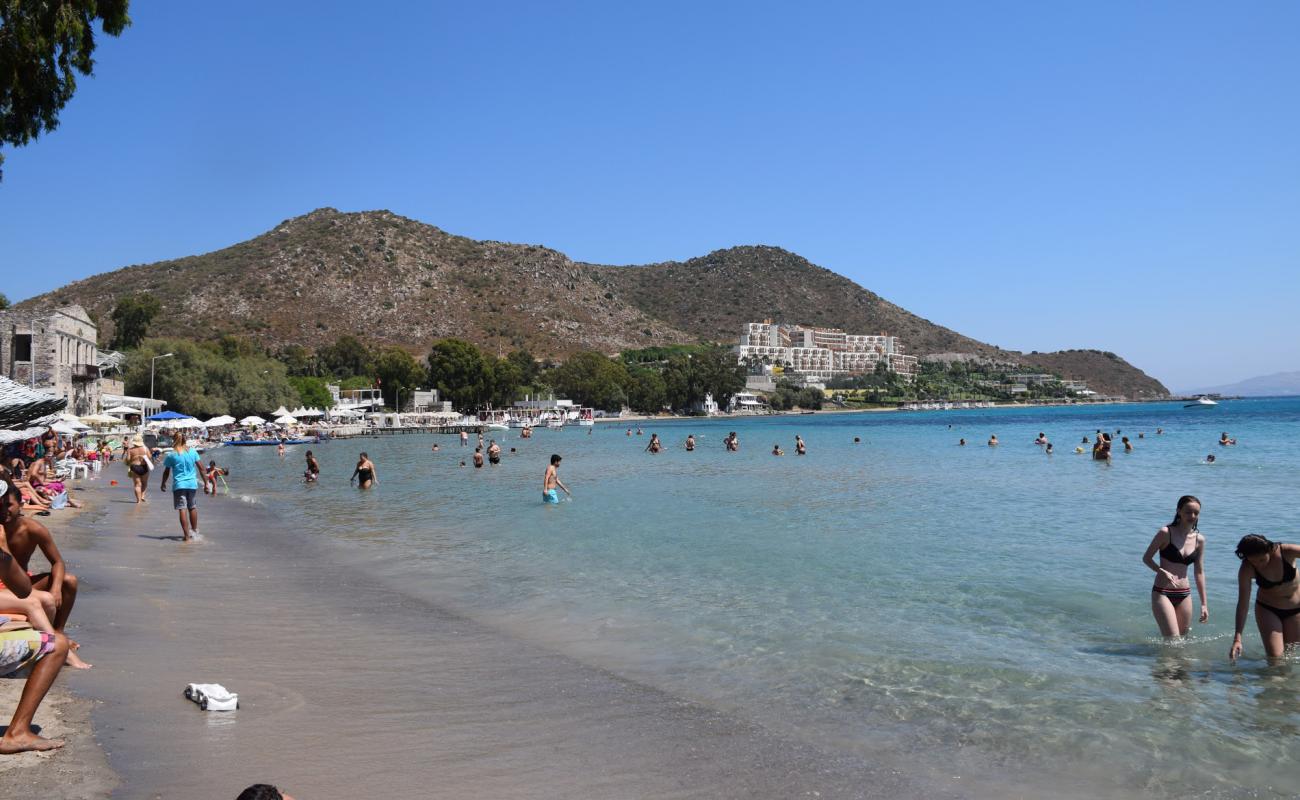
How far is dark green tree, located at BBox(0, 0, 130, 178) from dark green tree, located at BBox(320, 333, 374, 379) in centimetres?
10417

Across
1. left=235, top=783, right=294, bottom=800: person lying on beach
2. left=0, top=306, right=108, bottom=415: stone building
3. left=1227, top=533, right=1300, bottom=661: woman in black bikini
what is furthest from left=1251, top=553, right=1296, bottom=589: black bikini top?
left=0, top=306, right=108, bottom=415: stone building

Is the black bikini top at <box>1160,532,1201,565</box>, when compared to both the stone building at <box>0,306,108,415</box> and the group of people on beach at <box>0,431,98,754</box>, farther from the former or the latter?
the stone building at <box>0,306,108,415</box>

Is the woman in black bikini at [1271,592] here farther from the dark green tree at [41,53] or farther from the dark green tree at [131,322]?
the dark green tree at [131,322]

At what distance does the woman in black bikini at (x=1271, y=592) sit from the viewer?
7293 mm

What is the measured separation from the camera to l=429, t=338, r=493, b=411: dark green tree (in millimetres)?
100875

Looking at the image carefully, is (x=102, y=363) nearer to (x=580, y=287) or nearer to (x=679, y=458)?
(x=679, y=458)

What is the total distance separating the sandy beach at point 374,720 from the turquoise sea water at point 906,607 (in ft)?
1.96

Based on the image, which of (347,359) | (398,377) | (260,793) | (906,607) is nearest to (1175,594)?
(906,607)

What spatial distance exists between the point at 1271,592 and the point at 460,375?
97.2m

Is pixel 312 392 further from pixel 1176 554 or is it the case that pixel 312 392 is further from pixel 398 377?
pixel 1176 554

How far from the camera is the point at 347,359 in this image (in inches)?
4493

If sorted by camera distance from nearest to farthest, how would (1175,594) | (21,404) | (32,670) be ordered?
1. (32,670)
2. (1175,594)
3. (21,404)

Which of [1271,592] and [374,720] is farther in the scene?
[1271,592]

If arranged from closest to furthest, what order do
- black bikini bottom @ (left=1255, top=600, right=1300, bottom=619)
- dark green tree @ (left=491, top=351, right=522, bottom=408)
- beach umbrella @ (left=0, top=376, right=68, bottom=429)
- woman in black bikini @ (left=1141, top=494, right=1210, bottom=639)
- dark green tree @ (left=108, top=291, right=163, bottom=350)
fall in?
black bikini bottom @ (left=1255, top=600, right=1300, bottom=619)
woman in black bikini @ (left=1141, top=494, right=1210, bottom=639)
beach umbrella @ (left=0, top=376, right=68, bottom=429)
dark green tree @ (left=108, top=291, right=163, bottom=350)
dark green tree @ (left=491, top=351, right=522, bottom=408)
